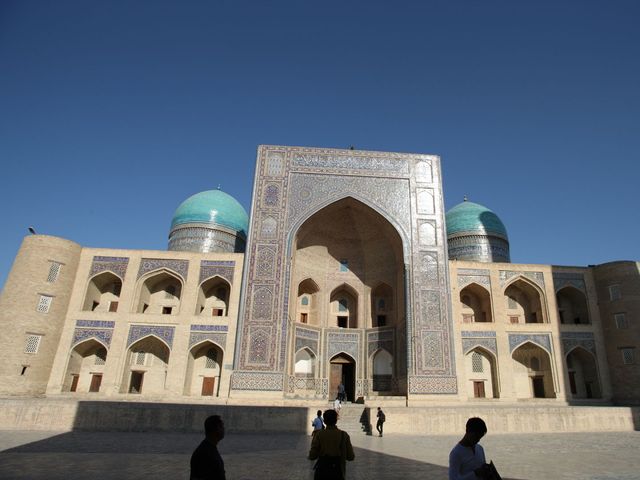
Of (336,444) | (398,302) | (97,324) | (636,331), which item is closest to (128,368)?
(97,324)

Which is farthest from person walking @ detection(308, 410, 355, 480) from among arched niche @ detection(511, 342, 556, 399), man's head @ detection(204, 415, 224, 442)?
arched niche @ detection(511, 342, 556, 399)

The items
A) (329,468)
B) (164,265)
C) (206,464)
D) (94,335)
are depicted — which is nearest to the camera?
(206,464)

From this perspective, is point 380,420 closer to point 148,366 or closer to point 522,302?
point 148,366

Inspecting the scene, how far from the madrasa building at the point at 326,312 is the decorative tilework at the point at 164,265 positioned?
53mm

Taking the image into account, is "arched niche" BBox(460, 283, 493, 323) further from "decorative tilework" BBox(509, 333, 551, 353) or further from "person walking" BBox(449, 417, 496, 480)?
"person walking" BBox(449, 417, 496, 480)

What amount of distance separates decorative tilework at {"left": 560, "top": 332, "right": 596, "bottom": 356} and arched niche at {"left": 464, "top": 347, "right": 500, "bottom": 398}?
2.88 metres

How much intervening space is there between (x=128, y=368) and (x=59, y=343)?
2504 mm

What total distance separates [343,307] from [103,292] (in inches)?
392

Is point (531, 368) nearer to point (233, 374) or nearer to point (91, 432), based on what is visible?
point (233, 374)

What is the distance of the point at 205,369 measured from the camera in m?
16.8

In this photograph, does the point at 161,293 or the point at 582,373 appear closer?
the point at 582,373

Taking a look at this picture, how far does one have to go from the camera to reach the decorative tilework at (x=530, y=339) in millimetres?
16906

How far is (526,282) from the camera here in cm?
1803

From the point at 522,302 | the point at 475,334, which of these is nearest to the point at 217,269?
the point at 475,334
